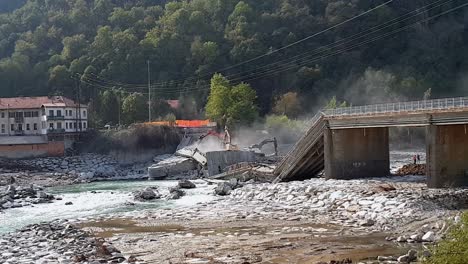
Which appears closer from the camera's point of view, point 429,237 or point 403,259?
point 403,259

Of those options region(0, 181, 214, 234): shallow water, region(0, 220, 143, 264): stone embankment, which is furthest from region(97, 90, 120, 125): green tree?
region(0, 220, 143, 264): stone embankment

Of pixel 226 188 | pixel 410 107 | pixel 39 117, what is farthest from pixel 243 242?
pixel 39 117

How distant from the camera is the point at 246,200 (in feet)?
132

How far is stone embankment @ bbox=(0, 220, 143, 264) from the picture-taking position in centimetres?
2242

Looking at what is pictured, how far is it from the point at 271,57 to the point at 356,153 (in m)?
72.0

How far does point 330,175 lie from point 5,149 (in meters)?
54.0

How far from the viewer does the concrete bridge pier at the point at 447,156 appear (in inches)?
1385

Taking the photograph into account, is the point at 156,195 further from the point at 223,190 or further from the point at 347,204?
the point at 347,204

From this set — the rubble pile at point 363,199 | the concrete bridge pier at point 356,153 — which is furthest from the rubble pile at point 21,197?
the concrete bridge pier at point 356,153

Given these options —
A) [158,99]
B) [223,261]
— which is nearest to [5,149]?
[158,99]

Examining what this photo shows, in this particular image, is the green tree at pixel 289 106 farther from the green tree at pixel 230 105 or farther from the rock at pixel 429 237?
the rock at pixel 429 237

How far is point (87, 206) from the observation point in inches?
1624

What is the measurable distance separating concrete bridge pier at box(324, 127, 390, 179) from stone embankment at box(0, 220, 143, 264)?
21.8 metres

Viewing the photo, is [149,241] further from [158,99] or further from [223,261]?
[158,99]
